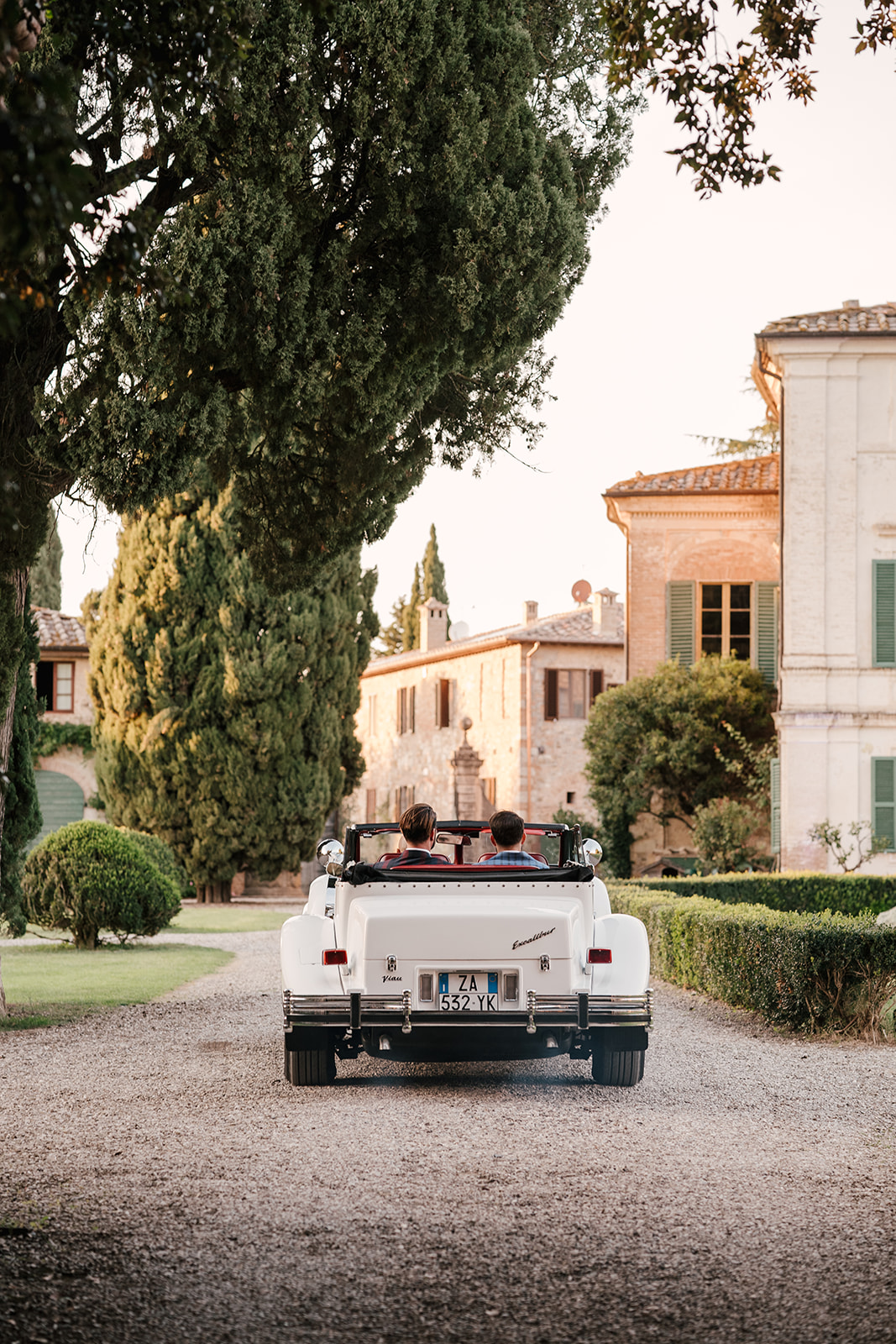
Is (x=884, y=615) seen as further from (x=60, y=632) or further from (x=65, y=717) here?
(x=60, y=632)

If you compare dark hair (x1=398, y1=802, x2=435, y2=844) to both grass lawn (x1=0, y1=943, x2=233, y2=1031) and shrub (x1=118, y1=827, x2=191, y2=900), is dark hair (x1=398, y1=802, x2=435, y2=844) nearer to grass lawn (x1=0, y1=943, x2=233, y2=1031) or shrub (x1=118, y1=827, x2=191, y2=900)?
grass lawn (x1=0, y1=943, x2=233, y2=1031)

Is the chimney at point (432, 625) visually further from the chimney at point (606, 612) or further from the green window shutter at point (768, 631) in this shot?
the green window shutter at point (768, 631)

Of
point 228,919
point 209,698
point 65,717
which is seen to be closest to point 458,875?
point 228,919

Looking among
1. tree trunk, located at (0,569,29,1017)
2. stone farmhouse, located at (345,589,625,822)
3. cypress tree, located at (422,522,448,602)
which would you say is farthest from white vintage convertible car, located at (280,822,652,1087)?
cypress tree, located at (422,522,448,602)

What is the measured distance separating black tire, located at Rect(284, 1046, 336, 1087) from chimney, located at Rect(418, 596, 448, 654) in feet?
158

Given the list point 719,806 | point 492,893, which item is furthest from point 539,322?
point 719,806

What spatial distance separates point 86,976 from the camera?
1413cm

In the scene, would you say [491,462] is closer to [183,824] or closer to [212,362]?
[212,362]

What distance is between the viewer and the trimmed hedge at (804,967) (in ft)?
31.6

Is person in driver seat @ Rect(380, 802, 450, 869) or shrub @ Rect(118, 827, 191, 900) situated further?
shrub @ Rect(118, 827, 191, 900)

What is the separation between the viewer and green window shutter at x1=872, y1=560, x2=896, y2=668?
2295 cm

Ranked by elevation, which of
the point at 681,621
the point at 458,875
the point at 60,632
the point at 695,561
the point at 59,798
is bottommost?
the point at 59,798

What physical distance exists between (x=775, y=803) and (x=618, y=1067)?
16548mm

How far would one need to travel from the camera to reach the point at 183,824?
31172 millimetres
